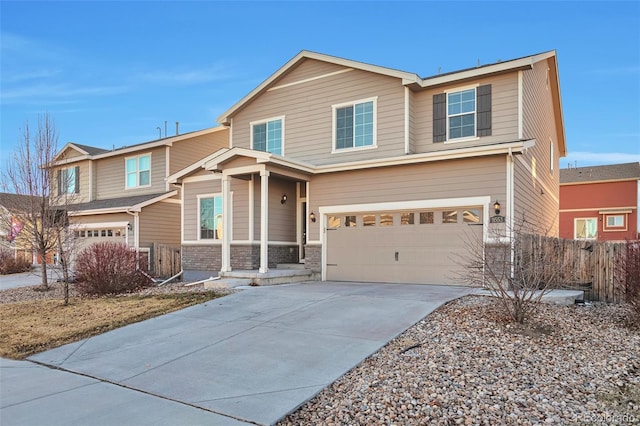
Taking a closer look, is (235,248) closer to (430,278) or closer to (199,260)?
(199,260)

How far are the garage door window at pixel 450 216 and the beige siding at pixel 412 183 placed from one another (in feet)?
1.40

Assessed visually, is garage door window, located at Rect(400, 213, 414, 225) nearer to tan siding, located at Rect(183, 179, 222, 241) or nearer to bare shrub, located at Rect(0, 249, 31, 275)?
tan siding, located at Rect(183, 179, 222, 241)

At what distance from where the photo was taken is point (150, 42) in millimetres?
18094

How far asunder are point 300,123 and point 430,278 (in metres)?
7.12

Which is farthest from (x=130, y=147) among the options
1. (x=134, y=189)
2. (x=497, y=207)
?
(x=497, y=207)

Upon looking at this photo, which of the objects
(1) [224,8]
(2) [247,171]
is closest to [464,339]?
(2) [247,171]

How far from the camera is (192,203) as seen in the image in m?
16.1

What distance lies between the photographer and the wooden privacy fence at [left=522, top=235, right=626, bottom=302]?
10.2 meters

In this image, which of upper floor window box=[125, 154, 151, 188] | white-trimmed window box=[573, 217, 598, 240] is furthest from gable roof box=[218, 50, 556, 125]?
white-trimmed window box=[573, 217, 598, 240]

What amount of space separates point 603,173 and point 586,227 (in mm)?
4294

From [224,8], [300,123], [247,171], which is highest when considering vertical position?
[224,8]

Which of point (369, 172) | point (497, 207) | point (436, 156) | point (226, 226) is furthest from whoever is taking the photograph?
point (226, 226)

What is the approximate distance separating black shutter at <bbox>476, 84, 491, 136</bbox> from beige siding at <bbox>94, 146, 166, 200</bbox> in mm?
14075

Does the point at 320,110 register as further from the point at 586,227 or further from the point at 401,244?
the point at 586,227
